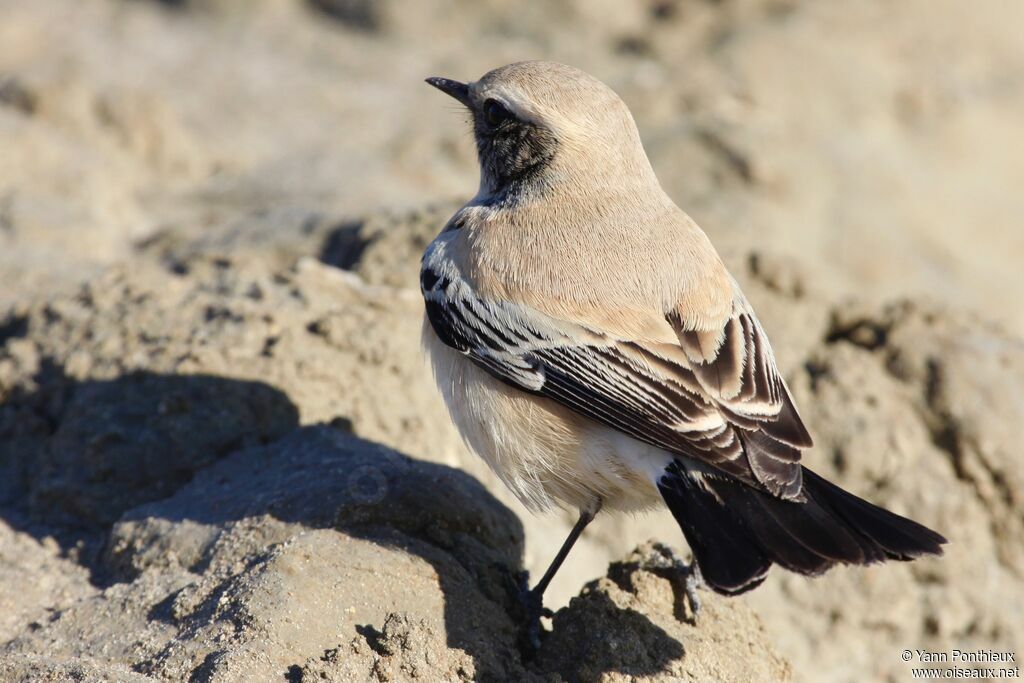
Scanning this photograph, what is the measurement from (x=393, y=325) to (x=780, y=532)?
109 inches

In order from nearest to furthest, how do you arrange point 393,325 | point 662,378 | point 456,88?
point 662,378
point 456,88
point 393,325

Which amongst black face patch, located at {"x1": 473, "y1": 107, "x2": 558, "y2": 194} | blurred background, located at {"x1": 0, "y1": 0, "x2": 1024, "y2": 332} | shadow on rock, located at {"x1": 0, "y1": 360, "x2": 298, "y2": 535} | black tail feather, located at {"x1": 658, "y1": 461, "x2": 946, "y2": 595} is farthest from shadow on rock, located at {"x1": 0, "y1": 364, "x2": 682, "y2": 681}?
blurred background, located at {"x1": 0, "y1": 0, "x2": 1024, "y2": 332}

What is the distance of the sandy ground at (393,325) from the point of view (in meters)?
4.32

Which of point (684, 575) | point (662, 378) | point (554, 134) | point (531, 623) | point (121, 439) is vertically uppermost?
point (554, 134)

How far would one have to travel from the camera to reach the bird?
4.08m

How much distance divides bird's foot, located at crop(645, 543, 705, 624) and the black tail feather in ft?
1.47

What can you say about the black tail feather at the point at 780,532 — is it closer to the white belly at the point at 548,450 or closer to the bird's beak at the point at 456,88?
the white belly at the point at 548,450

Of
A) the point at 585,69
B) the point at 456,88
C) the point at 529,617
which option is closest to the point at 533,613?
the point at 529,617

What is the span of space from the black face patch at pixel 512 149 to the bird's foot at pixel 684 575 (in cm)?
179

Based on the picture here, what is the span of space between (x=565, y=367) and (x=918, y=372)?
2817 mm

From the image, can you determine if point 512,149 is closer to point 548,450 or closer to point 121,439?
point 548,450

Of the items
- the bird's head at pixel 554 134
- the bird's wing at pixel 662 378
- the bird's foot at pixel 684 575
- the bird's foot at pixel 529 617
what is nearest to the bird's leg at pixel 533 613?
the bird's foot at pixel 529 617

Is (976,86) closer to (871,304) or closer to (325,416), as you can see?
(871,304)

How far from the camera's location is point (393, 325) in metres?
6.18
